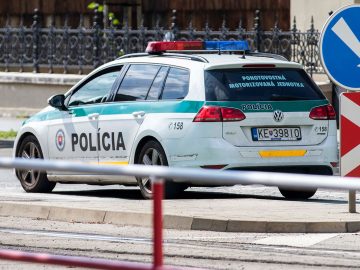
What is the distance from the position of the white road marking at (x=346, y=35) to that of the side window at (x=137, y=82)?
3.00 meters

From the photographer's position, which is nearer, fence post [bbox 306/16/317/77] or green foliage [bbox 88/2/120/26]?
fence post [bbox 306/16/317/77]

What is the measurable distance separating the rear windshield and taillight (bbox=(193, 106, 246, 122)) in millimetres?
135

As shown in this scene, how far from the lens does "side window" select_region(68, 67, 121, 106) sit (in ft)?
51.5

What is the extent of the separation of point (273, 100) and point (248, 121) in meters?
0.40

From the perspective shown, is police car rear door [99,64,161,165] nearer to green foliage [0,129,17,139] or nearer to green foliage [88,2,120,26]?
green foliage [0,129,17,139]

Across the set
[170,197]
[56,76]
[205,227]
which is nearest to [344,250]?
[205,227]

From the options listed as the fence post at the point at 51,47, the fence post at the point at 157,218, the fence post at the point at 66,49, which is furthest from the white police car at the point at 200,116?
the fence post at the point at 51,47

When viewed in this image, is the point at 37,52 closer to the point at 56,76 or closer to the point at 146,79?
the point at 56,76

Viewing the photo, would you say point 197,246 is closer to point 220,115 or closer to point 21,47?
point 220,115

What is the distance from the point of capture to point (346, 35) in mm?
12672

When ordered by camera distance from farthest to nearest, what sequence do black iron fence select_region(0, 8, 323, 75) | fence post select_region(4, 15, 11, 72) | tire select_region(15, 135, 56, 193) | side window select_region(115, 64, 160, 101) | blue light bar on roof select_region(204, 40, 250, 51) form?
fence post select_region(4, 15, 11, 72) → black iron fence select_region(0, 8, 323, 75) → tire select_region(15, 135, 56, 193) → blue light bar on roof select_region(204, 40, 250, 51) → side window select_region(115, 64, 160, 101)

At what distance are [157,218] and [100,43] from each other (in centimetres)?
2584

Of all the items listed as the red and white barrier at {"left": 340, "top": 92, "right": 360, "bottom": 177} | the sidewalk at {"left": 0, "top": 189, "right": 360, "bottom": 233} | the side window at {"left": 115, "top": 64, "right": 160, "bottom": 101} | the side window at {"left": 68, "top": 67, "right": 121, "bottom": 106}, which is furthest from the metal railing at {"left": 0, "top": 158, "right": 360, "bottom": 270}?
the side window at {"left": 68, "top": 67, "right": 121, "bottom": 106}

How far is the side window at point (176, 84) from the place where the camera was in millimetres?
14674
